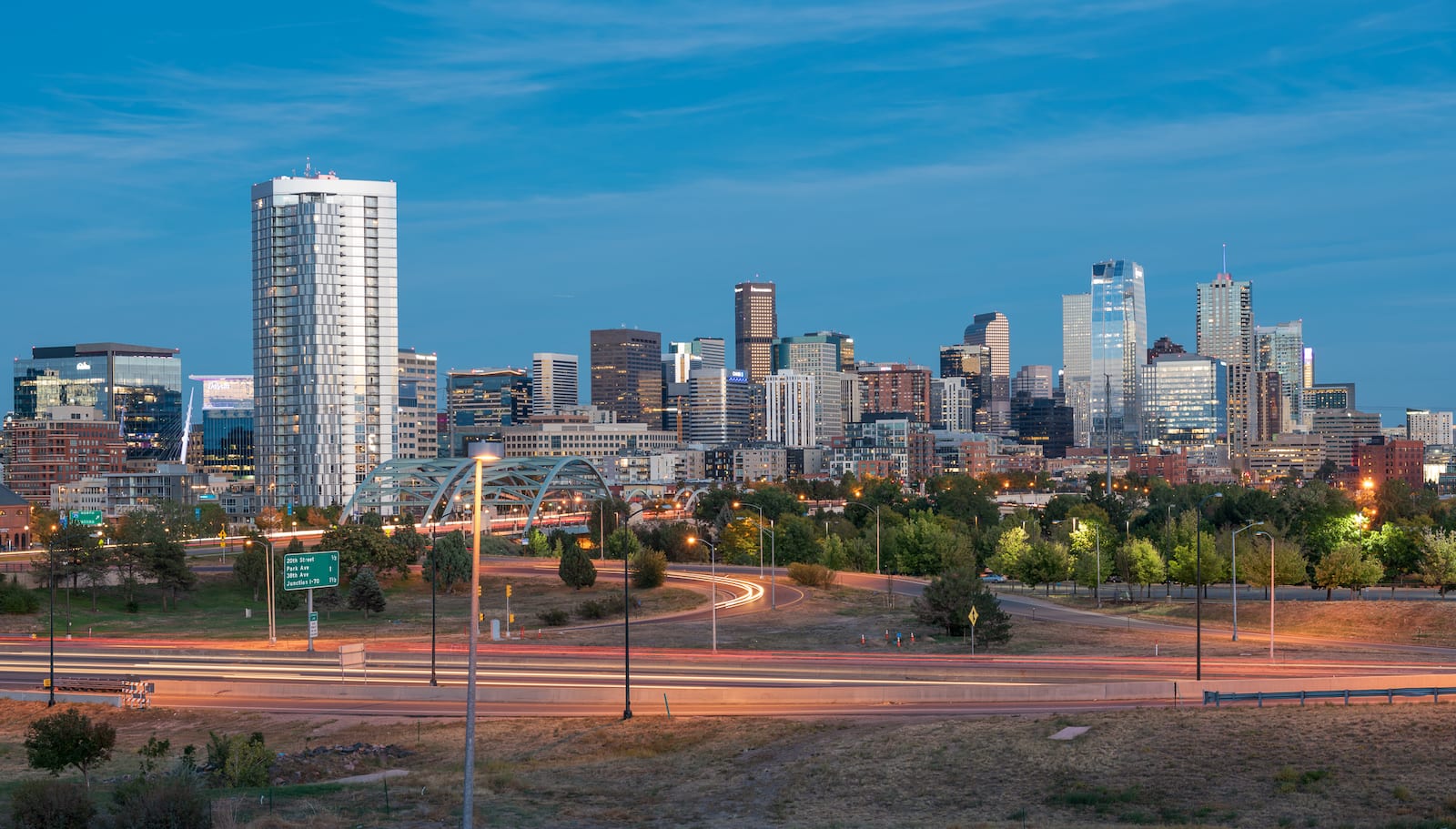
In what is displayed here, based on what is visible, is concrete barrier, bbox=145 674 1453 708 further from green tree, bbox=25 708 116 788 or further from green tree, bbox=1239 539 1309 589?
green tree, bbox=1239 539 1309 589

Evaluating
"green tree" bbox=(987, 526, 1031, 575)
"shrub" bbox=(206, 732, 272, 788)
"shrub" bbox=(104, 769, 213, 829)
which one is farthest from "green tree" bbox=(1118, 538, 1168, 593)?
"shrub" bbox=(104, 769, 213, 829)

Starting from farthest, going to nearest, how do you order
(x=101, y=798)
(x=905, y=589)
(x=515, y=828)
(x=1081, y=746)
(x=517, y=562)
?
(x=517, y=562) < (x=905, y=589) < (x=1081, y=746) < (x=101, y=798) < (x=515, y=828)

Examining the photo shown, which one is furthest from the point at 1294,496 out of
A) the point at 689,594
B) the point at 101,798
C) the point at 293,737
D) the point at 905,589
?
the point at 101,798

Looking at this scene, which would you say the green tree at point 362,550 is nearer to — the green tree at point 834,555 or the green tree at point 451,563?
the green tree at point 451,563

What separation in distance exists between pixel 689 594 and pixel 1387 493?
99.0m

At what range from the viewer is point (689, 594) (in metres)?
94.4

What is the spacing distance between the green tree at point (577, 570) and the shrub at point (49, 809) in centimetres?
6547

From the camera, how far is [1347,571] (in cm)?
8675

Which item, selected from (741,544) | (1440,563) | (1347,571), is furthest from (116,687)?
(741,544)

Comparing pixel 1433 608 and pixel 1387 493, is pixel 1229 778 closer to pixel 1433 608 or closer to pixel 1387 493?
pixel 1433 608

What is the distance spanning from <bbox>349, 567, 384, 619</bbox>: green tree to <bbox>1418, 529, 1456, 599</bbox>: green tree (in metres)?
66.2

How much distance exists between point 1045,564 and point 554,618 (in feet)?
118

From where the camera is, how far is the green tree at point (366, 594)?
87.8 metres

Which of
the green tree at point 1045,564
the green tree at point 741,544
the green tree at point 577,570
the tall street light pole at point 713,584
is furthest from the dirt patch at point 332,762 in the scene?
the green tree at point 741,544
